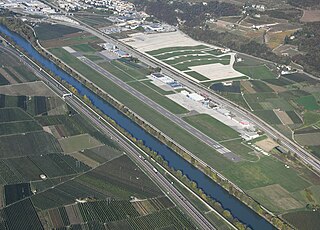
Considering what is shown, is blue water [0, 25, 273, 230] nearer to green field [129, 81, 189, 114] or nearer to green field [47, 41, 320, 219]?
green field [47, 41, 320, 219]

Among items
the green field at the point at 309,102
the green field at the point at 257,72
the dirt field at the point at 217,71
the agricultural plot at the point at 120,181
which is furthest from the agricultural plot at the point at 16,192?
the green field at the point at 257,72

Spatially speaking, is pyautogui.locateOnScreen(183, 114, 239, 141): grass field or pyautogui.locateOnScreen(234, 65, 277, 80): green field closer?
pyautogui.locateOnScreen(183, 114, 239, 141): grass field

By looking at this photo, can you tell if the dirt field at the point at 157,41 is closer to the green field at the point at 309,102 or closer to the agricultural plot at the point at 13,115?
the green field at the point at 309,102

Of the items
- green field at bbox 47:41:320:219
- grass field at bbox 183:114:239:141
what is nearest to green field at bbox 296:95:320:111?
grass field at bbox 183:114:239:141

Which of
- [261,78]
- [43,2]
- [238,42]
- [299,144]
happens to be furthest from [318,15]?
[43,2]

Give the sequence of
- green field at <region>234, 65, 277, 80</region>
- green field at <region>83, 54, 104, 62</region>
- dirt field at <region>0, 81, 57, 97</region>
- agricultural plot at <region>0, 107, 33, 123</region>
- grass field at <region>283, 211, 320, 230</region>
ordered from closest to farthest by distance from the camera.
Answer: grass field at <region>283, 211, 320, 230</region>, agricultural plot at <region>0, 107, 33, 123</region>, dirt field at <region>0, 81, 57, 97</region>, green field at <region>234, 65, 277, 80</region>, green field at <region>83, 54, 104, 62</region>

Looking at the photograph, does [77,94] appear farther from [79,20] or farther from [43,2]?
[43,2]
